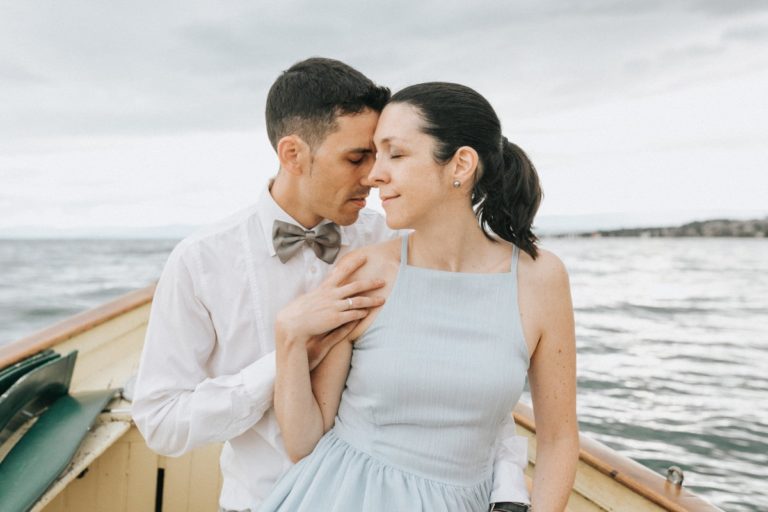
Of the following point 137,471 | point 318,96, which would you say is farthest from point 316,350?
point 137,471

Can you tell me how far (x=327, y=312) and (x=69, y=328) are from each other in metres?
2.33

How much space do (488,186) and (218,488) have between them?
1.82 metres

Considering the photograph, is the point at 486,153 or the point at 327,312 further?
the point at 486,153

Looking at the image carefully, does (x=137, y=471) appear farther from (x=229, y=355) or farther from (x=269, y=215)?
(x=269, y=215)

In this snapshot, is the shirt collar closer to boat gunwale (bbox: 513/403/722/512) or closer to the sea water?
boat gunwale (bbox: 513/403/722/512)

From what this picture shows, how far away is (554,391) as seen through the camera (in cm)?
150

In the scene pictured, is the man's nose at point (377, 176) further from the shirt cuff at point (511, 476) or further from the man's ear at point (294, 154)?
the shirt cuff at point (511, 476)

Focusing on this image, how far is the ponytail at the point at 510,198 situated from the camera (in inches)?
60.4

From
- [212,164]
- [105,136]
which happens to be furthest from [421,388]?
[105,136]

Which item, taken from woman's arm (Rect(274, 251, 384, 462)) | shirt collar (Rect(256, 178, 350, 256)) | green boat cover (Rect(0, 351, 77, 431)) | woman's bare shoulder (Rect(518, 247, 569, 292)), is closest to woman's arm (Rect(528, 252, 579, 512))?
woman's bare shoulder (Rect(518, 247, 569, 292))

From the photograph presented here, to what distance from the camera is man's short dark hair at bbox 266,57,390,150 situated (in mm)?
1598

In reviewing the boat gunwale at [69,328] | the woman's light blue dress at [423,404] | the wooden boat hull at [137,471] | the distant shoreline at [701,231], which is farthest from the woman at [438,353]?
the distant shoreline at [701,231]

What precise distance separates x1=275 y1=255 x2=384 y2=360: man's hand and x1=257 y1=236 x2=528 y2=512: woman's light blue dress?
0.06 metres

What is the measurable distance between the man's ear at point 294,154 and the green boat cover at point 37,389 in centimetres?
121
